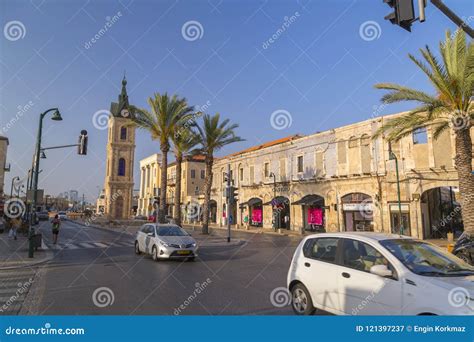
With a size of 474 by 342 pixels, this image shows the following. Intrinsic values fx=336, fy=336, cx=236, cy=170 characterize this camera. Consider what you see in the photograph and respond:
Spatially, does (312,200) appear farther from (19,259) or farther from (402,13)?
→ (402,13)

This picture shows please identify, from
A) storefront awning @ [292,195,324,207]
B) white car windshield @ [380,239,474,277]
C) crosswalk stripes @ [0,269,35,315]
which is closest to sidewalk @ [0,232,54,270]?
crosswalk stripes @ [0,269,35,315]

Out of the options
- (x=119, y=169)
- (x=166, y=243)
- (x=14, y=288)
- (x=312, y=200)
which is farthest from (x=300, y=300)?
(x=119, y=169)

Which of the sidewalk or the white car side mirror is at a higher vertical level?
the white car side mirror

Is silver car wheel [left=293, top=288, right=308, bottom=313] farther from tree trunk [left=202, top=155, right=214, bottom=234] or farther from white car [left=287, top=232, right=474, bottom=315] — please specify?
tree trunk [left=202, top=155, right=214, bottom=234]

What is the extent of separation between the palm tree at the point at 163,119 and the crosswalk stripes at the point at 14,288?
15.9 m

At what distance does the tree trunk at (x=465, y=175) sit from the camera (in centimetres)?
1413

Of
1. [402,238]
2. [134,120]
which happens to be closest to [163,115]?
[134,120]

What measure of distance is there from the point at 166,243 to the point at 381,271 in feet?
31.8

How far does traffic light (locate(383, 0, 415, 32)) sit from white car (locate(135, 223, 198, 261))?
Answer: 10.2m

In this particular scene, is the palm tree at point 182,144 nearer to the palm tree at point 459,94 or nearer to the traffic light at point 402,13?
the palm tree at point 459,94

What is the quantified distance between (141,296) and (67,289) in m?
2.20

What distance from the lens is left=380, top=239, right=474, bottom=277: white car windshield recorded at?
15.0 ft

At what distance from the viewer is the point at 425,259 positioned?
4922 mm

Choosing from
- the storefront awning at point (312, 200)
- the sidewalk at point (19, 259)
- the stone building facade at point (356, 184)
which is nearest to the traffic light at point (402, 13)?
the sidewalk at point (19, 259)
